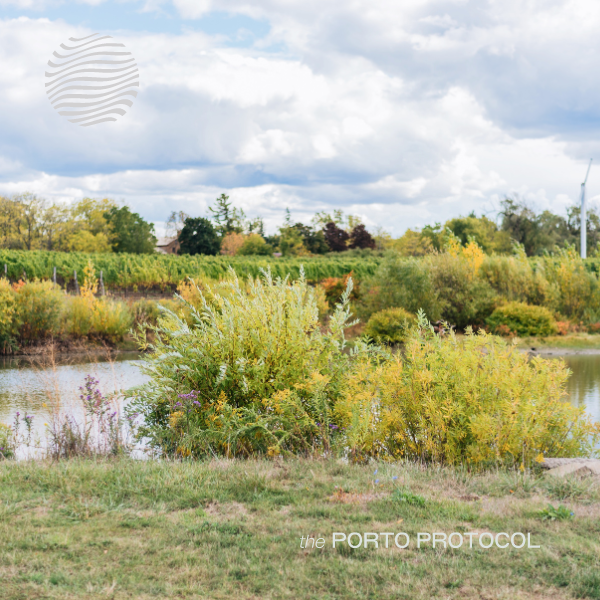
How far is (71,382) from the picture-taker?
41.4ft

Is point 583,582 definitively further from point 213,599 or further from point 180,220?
point 180,220

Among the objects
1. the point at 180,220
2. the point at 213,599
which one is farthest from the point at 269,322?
the point at 180,220

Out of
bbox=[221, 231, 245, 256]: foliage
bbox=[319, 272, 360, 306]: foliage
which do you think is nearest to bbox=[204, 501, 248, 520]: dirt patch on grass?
bbox=[319, 272, 360, 306]: foliage

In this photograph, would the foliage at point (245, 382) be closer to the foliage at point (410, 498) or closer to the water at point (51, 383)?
the water at point (51, 383)

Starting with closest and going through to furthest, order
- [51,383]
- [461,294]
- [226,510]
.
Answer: [226,510] < [51,383] < [461,294]

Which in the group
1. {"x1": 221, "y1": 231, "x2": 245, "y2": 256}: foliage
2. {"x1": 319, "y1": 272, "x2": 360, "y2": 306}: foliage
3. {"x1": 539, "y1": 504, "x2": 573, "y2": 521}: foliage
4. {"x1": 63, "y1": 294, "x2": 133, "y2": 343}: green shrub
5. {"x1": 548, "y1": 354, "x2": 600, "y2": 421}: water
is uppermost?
{"x1": 221, "y1": 231, "x2": 245, "y2": 256}: foliage

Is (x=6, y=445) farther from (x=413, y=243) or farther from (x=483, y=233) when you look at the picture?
(x=413, y=243)

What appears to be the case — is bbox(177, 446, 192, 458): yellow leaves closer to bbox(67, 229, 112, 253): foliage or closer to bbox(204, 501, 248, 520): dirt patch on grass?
bbox(204, 501, 248, 520): dirt patch on grass

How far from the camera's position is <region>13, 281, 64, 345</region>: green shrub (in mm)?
17312

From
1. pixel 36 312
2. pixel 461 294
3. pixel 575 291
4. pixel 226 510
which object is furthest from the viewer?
pixel 575 291

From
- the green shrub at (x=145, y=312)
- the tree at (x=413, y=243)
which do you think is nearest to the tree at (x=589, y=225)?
the tree at (x=413, y=243)

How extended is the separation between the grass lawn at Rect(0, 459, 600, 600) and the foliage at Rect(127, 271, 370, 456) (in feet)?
2.62

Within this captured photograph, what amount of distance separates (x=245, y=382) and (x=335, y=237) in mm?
53348

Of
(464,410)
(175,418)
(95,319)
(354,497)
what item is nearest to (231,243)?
(95,319)
